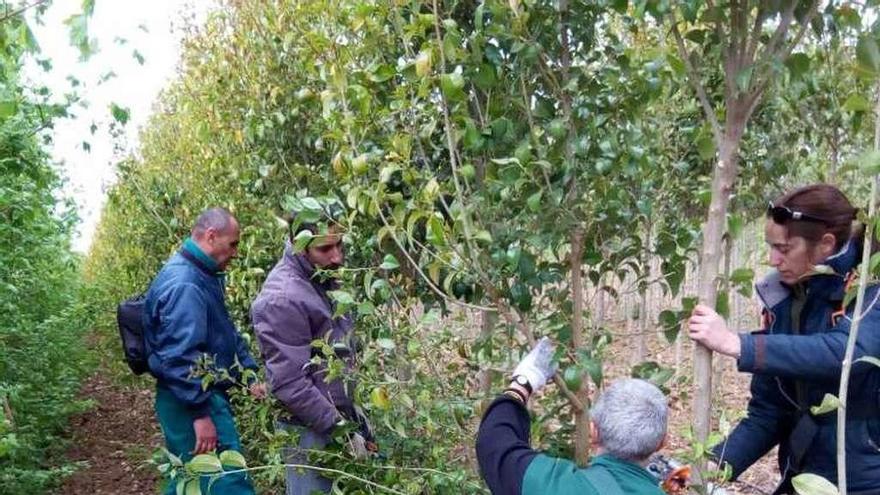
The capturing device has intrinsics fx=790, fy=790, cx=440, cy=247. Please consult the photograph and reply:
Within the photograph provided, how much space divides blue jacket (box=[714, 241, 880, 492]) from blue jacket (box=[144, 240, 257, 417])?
2080mm

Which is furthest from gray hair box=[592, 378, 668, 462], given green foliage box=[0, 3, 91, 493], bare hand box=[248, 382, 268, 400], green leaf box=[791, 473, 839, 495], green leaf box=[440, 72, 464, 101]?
bare hand box=[248, 382, 268, 400]

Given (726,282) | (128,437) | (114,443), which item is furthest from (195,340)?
(128,437)

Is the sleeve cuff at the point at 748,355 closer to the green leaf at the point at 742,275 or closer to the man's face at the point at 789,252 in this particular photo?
the green leaf at the point at 742,275

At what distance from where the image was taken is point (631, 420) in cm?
176

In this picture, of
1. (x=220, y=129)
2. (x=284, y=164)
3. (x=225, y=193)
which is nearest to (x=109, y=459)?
(x=225, y=193)

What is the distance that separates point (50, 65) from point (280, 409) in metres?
1.77

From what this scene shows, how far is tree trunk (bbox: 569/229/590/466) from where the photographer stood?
2.16 metres

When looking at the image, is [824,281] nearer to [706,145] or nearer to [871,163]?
[706,145]

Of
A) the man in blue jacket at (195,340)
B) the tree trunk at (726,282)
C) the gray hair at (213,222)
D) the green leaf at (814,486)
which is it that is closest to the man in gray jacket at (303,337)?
the man in blue jacket at (195,340)

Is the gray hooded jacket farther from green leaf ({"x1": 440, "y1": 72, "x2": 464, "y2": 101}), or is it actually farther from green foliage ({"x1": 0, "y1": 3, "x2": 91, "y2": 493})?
green leaf ({"x1": 440, "y1": 72, "x2": 464, "y2": 101})

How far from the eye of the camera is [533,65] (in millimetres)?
2109

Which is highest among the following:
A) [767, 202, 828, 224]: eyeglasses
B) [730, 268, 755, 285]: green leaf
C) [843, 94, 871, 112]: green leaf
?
[843, 94, 871, 112]: green leaf

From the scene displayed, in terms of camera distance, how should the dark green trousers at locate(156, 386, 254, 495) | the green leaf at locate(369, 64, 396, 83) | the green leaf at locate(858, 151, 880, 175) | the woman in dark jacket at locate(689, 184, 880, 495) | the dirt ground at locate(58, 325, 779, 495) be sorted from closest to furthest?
the green leaf at locate(858, 151, 880, 175), the woman in dark jacket at locate(689, 184, 880, 495), the green leaf at locate(369, 64, 396, 83), the dark green trousers at locate(156, 386, 254, 495), the dirt ground at locate(58, 325, 779, 495)

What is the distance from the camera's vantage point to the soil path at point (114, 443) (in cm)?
583
